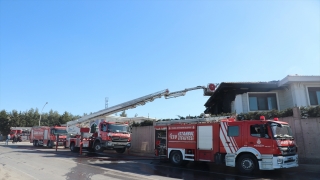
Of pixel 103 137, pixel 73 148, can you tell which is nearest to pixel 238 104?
pixel 103 137

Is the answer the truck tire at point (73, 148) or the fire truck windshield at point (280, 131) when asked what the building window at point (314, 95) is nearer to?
the fire truck windshield at point (280, 131)

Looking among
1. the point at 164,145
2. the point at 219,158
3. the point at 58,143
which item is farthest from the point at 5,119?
the point at 219,158

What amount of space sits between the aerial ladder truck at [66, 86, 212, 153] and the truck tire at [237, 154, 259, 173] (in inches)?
407

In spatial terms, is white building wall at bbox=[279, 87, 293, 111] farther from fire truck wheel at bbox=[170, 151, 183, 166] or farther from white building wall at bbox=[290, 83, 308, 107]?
fire truck wheel at bbox=[170, 151, 183, 166]

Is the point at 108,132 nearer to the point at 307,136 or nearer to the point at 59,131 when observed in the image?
the point at 59,131

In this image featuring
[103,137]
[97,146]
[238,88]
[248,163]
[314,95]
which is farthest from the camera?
[97,146]

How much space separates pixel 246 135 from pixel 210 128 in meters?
2.09

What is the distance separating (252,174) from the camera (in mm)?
10719

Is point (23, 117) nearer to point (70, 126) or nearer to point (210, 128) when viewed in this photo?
point (70, 126)

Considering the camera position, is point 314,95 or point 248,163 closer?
point 248,163

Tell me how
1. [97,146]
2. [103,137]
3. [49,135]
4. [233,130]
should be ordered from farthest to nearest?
[49,135] → [97,146] → [103,137] → [233,130]

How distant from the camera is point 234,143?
11.5m

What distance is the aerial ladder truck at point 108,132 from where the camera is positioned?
21.0 m

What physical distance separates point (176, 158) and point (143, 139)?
10.3 metres
